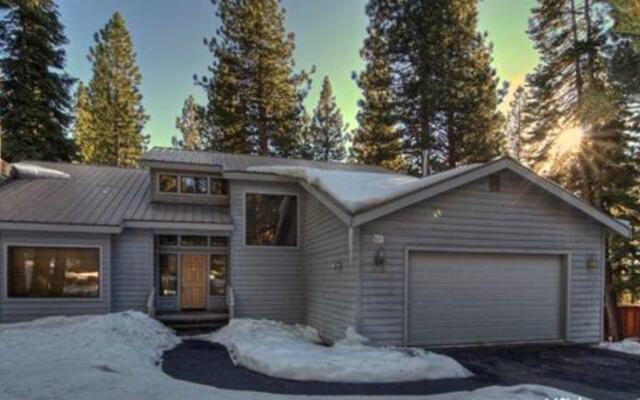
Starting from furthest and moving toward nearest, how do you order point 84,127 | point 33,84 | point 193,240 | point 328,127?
point 328,127, point 84,127, point 33,84, point 193,240

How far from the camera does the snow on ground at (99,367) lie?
4852 millimetres

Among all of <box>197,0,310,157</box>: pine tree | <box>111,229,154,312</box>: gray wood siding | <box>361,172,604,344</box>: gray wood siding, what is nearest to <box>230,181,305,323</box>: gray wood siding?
<box>111,229,154,312</box>: gray wood siding

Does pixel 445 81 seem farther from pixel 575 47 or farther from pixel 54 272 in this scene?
pixel 54 272

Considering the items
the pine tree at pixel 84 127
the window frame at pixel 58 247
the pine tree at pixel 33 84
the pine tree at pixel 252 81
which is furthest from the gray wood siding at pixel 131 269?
the pine tree at pixel 84 127

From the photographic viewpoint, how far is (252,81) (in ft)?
71.7

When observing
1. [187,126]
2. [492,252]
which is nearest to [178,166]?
[492,252]

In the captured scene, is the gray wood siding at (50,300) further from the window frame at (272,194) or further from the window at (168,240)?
the window frame at (272,194)

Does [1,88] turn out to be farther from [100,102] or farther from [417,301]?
[417,301]

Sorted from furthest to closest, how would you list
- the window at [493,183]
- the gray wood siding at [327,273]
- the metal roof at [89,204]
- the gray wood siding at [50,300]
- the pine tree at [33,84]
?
the pine tree at [33,84] < the metal roof at [89,204] < the gray wood siding at [50,300] < the window at [493,183] < the gray wood siding at [327,273]

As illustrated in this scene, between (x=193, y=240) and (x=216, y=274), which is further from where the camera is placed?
(x=216, y=274)

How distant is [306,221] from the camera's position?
11.3m

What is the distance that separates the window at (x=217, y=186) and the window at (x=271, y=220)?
1.41 metres

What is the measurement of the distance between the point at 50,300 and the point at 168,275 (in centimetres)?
267

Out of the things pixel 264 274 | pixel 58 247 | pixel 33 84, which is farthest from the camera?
pixel 33 84
